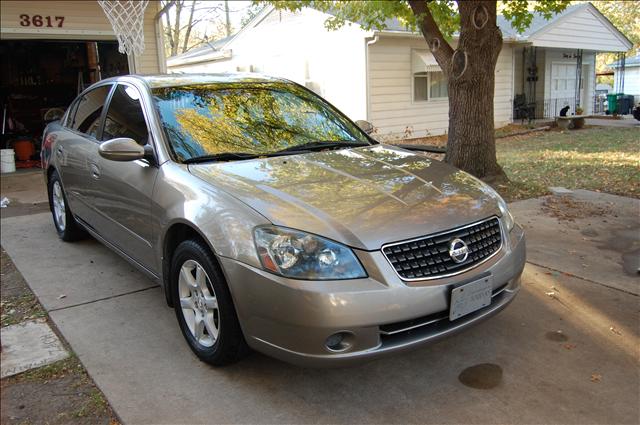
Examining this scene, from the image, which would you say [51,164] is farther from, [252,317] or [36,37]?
[36,37]

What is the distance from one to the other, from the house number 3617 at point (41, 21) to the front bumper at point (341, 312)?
10.5m

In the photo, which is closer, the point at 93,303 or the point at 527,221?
the point at 93,303

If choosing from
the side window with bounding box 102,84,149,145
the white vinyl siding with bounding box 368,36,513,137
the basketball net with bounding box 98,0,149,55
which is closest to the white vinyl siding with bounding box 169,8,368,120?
the white vinyl siding with bounding box 368,36,513,137

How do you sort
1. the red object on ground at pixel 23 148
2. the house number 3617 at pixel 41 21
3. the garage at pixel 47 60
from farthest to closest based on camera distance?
1. the red object on ground at pixel 23 148
2. the garage at pixel 47 60
3. the house number 3617 at pixel 41 21

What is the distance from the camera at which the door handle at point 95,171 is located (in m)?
4.35

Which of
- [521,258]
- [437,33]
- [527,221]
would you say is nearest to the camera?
[521,258]

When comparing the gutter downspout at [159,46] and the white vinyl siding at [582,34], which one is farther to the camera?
the white vinyl siding at [582,34]

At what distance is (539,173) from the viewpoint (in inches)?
375

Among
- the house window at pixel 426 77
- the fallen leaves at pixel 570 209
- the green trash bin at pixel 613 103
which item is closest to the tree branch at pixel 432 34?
the fallen leaves at pixel 570 209

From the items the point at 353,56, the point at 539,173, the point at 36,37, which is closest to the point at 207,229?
the point at 539,173

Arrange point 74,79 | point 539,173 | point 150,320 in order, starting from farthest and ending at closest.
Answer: point 74,79, point 539,173, point 150,320

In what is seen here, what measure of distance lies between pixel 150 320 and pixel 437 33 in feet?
20.1

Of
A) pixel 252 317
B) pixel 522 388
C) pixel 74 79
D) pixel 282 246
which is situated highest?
pixel 74 79

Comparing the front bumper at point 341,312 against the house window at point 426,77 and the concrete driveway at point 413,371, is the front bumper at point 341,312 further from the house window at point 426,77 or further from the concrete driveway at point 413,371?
the house window at point 426,77
